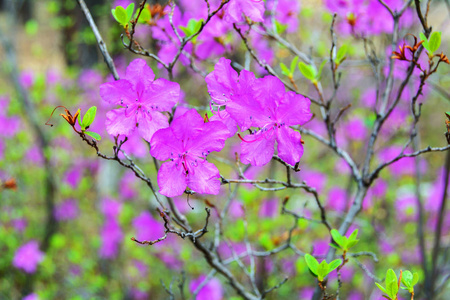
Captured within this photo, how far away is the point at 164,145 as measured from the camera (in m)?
0.88

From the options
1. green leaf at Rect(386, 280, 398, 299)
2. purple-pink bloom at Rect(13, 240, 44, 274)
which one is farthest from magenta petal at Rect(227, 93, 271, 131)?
purple-pink bloom at Rect(13, 240, 44, 274)

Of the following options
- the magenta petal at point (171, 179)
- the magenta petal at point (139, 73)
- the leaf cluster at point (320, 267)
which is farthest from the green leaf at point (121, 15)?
the leaf cluster at point (320, 267)

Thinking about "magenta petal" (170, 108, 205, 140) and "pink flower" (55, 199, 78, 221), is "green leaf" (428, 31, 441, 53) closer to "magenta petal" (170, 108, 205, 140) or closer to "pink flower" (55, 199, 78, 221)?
"magenta petal" (170, 108, 205, 140)

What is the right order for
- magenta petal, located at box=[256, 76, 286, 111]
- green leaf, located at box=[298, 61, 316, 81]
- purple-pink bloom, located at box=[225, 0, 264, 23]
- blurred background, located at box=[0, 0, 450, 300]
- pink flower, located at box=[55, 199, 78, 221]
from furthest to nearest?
pink flower, located at box=[55, 199, 78, 221], blurred background, located at box=[0, 0, 450, 300], green leaf, located at box=[298, 61, 316, 81], purple-pink bloom, located at box=[225, 0, 264, 23], magenta petal, located at box=[256, 76, 286, 111]

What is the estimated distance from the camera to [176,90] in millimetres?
937

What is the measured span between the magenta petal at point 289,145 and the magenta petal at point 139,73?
0.33 metres

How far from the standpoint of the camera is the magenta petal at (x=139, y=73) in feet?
3.01

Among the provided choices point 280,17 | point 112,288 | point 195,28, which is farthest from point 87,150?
point 195,28

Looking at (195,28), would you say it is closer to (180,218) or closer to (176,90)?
(176,90)

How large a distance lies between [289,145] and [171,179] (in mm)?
276

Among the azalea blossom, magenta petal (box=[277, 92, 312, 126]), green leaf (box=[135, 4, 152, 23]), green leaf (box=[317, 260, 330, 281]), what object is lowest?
green leaf (box=[317, 260, 330, 281])

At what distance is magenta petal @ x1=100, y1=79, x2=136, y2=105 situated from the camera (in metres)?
0.90

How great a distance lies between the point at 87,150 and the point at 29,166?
34.8 inches

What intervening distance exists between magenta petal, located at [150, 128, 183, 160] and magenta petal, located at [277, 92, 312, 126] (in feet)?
0.79
